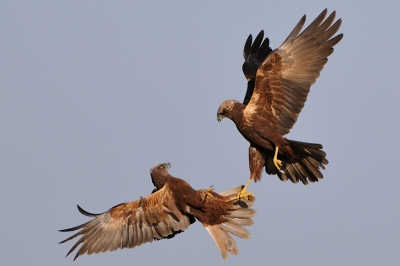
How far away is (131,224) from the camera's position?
10555 mm

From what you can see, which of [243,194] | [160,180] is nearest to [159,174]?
[160,180]

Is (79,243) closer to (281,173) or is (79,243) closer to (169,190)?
(169,190)

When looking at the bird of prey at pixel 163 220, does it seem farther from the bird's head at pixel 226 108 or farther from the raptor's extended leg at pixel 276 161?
the bird's head at pixel 226 108

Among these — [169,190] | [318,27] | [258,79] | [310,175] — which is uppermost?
[318,27]

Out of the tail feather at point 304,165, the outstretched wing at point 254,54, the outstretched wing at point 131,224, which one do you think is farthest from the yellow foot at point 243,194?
the outstretched wing at point 254,54

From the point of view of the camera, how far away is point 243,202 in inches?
419

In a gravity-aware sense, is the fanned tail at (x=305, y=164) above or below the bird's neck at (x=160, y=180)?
below

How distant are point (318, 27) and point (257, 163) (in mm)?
2492

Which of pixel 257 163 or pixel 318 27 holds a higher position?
pixel 318 27

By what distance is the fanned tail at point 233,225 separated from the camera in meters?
10.5

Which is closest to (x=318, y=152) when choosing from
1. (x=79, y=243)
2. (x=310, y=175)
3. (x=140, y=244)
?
(x=310, y=175)

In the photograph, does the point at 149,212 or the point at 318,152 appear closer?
the point at 318,152

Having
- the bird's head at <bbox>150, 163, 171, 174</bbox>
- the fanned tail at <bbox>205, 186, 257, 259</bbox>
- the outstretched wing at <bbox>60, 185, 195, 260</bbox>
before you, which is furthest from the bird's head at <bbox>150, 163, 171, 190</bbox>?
the fanned tail at <bbox>205, 186, 257, 259</bbox>

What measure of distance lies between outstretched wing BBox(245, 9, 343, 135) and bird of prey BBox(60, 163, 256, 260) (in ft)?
4.66
